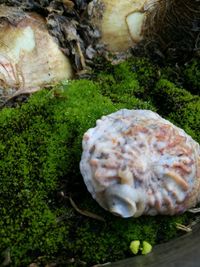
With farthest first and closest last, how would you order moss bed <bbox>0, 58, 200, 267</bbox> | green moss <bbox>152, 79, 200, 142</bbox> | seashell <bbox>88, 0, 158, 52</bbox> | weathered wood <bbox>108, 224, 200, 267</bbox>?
seashell <bbox>88, 0, 158, 52</bbox>, green moss <bbox>152, 79, 200, 142</bbox>, moss bed <bbox>0, 58, 200, 267</bbox>, weathered wood <bbox>108, 224, 200, 267</bbox>

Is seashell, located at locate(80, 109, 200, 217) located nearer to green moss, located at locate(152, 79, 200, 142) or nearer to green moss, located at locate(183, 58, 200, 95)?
green moss, located at locate(152, 79, 200, 142)

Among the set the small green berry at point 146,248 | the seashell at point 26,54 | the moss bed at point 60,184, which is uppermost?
the seashell at point 26,54

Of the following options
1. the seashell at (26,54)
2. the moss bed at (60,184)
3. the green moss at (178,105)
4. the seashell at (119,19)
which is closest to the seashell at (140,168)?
the moss bed at (60,184)

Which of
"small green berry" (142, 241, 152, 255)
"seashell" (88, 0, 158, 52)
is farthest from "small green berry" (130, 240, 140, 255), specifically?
"seashell" (88, 0, 158, 52)

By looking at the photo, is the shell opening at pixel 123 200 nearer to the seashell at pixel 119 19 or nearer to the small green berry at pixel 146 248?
the small green berry at pixel 146 248

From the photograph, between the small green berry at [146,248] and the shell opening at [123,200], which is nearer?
the shell opening at [123,200]

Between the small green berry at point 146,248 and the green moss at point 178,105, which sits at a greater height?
the green moss at point 178,105

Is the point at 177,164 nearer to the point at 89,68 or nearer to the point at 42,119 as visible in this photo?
the point at 42,119
